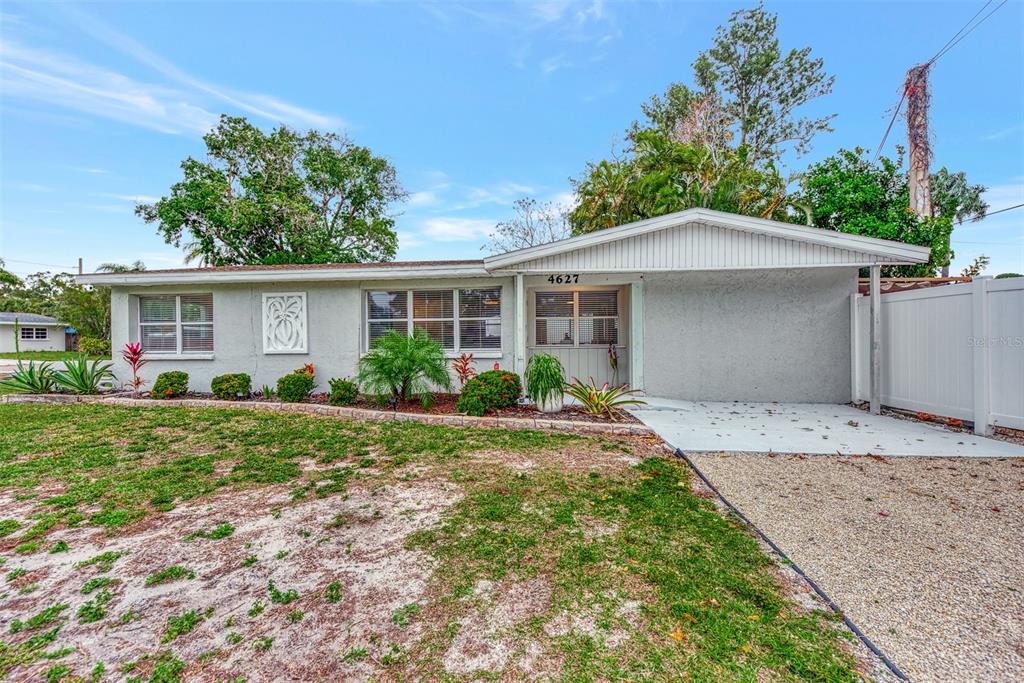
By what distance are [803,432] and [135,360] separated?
470 inches

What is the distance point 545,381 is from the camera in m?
6.52

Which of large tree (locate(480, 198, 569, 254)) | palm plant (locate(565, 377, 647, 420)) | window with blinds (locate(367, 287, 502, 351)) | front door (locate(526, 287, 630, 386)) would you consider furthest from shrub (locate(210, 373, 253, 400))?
large tree (locate(480, 198, 569, 254))

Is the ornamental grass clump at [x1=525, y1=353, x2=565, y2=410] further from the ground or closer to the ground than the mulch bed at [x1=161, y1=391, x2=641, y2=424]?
further from the ground

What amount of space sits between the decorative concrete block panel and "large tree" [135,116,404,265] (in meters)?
11.2

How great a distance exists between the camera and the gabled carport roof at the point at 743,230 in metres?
6.29

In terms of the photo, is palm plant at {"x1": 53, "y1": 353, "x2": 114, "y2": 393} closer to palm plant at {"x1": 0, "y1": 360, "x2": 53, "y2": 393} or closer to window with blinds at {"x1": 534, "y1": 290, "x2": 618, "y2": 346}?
palm plant at {"x1": 0, "y1": 360, "x2": 53, "y2": 393}

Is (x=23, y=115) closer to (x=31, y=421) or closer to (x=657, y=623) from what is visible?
(x=31, y=421)

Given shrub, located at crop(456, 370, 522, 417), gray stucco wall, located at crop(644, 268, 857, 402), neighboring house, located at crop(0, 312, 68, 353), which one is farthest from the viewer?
neighboring house, located at crop(0, 312, 68, 353)

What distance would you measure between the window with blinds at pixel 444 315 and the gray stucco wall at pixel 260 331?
0.19 m

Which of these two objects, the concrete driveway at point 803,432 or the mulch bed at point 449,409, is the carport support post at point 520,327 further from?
the concrete driveway at point 803,432

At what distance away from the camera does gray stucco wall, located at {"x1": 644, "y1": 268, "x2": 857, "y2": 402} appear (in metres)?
7.62

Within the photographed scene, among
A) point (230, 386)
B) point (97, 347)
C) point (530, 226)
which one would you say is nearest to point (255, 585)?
point (230, 386)

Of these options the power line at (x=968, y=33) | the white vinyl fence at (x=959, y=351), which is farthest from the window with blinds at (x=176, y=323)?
the power line at (x=968, y=33)

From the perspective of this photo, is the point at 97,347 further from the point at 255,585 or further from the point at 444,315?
the point at 255,585
